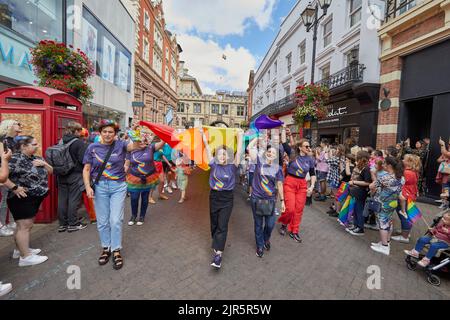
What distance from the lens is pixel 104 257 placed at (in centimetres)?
329

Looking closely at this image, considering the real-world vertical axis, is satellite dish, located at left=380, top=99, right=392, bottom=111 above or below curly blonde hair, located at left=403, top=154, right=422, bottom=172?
above

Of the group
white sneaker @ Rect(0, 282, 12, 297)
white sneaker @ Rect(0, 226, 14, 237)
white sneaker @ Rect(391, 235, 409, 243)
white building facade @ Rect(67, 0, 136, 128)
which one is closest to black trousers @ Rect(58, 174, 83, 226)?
white sneaker @ Rect(0, 226, 14, 237)

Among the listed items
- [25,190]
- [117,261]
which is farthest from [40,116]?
[117,261]

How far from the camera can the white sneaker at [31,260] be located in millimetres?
3145

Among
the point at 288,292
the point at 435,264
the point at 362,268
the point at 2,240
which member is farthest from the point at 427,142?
the point at 2,240

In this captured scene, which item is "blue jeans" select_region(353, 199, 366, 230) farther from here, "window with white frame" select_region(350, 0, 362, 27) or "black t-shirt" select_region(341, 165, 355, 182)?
"window with white frame" select_region(350, 0, 362, 27)

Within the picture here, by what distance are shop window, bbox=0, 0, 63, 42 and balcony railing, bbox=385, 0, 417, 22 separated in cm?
1395

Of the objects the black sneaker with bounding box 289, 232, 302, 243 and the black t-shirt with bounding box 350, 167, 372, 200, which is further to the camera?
the black t-shirt with bounding box 350, 167, 372, 200

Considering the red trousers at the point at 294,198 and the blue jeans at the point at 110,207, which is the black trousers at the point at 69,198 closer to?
the blue jeans at the point at 110,207

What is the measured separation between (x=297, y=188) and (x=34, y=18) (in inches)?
473

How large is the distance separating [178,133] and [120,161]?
1.74m

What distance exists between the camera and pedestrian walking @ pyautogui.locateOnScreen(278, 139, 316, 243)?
14.0 feet

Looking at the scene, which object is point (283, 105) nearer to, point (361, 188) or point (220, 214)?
point (361, 188)

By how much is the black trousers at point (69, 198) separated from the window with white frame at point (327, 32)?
15.8m
